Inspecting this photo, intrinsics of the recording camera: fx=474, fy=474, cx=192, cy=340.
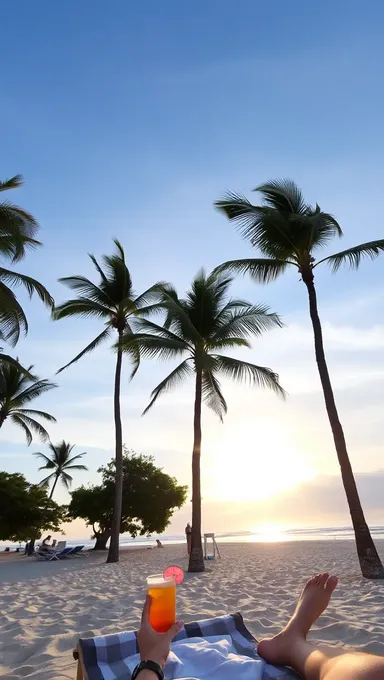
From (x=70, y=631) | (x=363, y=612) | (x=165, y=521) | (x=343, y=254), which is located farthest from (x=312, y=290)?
(x=165, y=521)

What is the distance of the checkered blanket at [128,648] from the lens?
2.41 meters

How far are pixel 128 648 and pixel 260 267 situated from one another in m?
9.39

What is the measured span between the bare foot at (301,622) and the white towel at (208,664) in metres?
0.08

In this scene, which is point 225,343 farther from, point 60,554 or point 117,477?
point 60,554

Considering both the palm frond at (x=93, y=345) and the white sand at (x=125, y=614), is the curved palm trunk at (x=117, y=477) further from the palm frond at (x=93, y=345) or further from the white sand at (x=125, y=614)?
the white sand at (x=125, y=614)

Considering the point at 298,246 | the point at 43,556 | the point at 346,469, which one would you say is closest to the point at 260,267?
the point at 298,246

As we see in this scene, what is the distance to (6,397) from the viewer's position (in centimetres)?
2205

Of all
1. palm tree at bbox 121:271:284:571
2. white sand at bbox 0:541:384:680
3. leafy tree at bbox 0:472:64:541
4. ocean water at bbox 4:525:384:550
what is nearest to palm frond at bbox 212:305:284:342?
palm tree at bbox 121:271:284:571

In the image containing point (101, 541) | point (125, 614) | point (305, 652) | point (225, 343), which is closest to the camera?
point (305, 652)

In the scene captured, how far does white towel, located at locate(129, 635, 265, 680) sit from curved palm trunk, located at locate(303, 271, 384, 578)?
6.85m

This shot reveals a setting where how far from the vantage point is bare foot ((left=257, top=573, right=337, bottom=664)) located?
246 cm

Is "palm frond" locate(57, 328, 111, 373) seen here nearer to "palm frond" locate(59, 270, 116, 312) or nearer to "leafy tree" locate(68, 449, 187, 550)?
"palm frond" locate(59, 270, 116, 312)

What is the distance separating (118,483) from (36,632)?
1135 cm

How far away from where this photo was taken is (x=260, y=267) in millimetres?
11211
